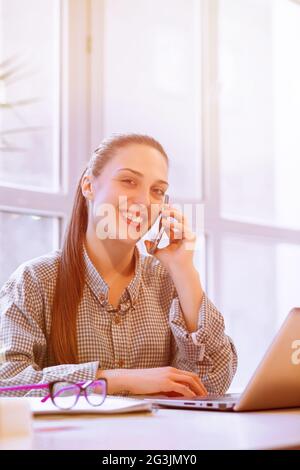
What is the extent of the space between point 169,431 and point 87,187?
1.26m

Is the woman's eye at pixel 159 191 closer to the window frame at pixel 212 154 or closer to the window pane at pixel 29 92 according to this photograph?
A: the window pane at pixel 29 92

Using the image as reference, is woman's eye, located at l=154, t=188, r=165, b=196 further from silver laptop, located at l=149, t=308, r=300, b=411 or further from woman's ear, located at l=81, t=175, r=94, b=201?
silver laptop, located at l=149, t=308, r=300, b=411

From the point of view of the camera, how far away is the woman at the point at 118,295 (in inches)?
71.2

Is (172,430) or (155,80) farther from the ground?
(155,80)

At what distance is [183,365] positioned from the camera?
1.89 m

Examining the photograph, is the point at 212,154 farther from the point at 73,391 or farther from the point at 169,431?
the point at 169,431

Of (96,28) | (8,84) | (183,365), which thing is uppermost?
(96,28)

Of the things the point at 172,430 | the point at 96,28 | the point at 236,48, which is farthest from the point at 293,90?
the point at 172,430

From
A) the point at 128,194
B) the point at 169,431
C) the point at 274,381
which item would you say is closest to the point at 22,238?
the point at 128,194

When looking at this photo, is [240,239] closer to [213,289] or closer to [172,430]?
[213,289]

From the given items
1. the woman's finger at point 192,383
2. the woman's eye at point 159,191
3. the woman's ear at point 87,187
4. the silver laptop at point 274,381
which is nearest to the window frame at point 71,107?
the woman's ear at point 87,187

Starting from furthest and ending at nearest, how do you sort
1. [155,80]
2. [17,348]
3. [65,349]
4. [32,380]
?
[155,80] < [65,349] < [17,348] < [32,380]

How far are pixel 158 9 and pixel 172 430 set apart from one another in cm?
275

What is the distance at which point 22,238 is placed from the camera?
2773mm
